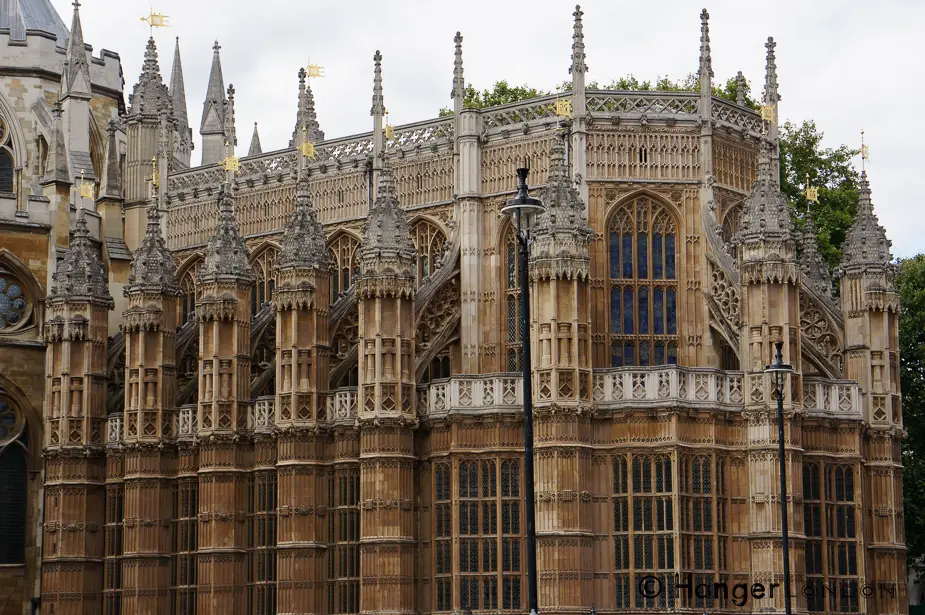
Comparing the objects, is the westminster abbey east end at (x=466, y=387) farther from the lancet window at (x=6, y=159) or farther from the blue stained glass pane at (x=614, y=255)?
the lancet window at (x=6, y=159)

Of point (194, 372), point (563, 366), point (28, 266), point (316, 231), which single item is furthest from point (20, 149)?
point (563, 366)

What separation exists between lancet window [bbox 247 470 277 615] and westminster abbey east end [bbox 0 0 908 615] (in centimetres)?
14

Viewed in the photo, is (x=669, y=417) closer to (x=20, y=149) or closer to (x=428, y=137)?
(x=428, y=137)

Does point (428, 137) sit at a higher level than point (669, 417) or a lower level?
higher

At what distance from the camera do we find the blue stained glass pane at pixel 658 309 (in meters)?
57.5

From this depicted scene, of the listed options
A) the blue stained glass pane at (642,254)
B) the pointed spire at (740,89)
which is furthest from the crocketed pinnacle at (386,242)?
the pointed spire at (740,89)

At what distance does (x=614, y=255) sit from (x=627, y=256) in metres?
0.39

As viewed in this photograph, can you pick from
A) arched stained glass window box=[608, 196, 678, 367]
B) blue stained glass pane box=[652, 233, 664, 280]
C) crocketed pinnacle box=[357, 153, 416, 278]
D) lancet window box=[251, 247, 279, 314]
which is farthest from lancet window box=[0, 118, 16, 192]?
blue stained glass pane box=[652, 233, 664, 280]

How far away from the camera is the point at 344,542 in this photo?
57406 mm

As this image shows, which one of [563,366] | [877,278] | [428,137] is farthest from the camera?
[428,137]

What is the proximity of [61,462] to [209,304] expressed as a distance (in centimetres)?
885

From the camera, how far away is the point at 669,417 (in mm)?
53531

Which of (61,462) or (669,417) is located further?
(61,462)

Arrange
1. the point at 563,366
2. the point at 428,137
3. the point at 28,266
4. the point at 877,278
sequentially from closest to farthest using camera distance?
the point at 563,366
the point at 877,278
the point at 428,137
the point at 28,266
